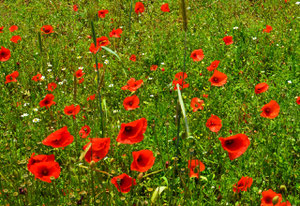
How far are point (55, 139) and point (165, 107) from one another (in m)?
1.56

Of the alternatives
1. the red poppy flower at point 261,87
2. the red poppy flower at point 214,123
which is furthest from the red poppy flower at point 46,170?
the red poppy flower at point 261,87

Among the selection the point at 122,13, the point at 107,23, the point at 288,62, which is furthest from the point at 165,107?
the point at 122,13

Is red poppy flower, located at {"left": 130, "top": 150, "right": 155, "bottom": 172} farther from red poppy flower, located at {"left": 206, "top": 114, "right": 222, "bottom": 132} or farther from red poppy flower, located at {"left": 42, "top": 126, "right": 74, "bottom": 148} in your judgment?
red poppy flower, located at {"left": 206, "top": 114, "right": 222, "bottom": 132}

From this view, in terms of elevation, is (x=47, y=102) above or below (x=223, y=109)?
above

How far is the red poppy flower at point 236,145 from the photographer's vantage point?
69.6 inches

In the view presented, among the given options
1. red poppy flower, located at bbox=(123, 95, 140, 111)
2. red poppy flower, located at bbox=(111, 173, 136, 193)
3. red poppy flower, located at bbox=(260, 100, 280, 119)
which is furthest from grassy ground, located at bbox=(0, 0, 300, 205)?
red poppy flower, located at bbox=(260, 100, 280, 119)

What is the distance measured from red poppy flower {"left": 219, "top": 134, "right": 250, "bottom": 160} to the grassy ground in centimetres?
28

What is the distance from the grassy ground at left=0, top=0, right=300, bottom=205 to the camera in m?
2.15

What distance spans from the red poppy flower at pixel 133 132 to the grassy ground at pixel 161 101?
23cm

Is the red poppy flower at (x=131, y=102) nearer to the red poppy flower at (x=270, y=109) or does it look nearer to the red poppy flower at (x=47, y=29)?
the red poppy flower at (x=270, y=109)

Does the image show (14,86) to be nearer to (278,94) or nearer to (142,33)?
(142,33)

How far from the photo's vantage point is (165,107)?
124 inches

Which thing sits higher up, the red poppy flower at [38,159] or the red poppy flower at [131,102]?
the red poppy flower at [38,159]

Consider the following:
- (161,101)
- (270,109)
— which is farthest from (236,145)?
(161,101)
